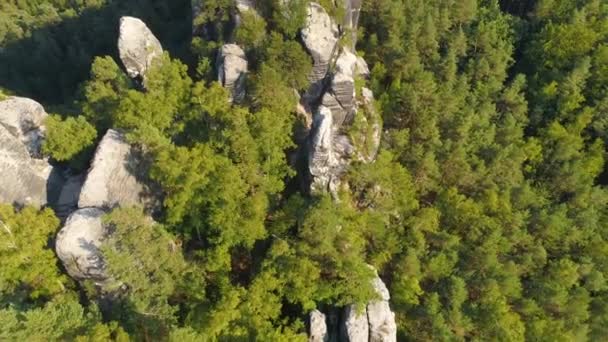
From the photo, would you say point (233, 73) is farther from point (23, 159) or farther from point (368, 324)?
point (368, 324)

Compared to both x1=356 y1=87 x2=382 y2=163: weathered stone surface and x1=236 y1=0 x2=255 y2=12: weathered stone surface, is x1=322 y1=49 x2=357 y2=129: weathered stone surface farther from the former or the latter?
x1=236 y1=0 x2=255 y2=12: weathered stone surface

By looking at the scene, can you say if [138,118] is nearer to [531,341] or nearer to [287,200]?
[287,200]

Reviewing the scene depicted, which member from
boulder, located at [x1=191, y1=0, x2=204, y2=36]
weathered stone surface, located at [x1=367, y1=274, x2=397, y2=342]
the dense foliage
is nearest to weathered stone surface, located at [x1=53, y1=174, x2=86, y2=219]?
the dense foliage

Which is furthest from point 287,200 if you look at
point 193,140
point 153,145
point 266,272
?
point 153,145

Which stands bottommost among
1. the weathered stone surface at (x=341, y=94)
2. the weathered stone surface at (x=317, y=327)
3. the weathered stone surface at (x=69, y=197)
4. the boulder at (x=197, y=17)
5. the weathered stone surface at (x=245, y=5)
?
the weathered stone surface at (x=317, y=327)

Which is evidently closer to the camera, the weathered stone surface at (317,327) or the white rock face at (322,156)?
the weathered stone surface at (317,327)

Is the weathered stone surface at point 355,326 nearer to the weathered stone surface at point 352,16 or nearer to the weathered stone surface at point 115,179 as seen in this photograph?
the weathered stone surface at point 115,179

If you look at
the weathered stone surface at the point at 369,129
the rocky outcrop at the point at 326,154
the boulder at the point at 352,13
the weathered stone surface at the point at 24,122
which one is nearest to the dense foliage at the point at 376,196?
the weathered stone surface at the point at 369,129
